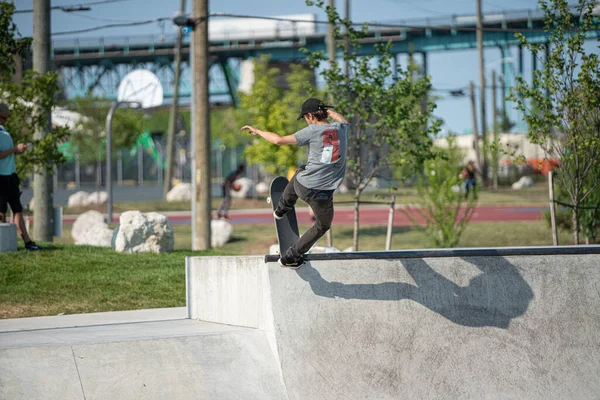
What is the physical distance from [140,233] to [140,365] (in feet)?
22.8

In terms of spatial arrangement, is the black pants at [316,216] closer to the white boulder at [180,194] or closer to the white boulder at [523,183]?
the white boulder at [180,194]

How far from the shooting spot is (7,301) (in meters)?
9.61

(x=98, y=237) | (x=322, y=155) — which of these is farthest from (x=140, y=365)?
(x=98, y=237)

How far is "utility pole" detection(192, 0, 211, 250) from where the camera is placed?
16.1m

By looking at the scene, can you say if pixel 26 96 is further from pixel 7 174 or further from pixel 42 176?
pixel 7 174

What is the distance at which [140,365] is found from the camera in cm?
630

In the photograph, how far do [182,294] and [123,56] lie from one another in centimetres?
6406

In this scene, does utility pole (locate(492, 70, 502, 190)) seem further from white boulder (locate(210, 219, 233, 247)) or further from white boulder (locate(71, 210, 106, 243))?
white boulder (locate(71, 210, 106, 243))

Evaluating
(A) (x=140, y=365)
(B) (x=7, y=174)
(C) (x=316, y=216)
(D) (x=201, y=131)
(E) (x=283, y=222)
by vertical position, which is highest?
(D) (x=201, y=131)

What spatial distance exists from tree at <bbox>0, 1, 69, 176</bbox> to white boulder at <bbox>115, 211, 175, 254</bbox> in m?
1.59

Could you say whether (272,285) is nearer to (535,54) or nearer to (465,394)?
(465,394)

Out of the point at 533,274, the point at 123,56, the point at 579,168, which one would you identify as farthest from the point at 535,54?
the point at 123,56

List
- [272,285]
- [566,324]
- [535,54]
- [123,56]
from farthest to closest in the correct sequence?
1. [123,56]
2. [535,54]
3. [566,324]
4. [272,285]

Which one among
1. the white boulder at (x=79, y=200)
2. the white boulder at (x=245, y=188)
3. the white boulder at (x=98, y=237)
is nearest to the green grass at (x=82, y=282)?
the white boulder at (x=98, y=237)
